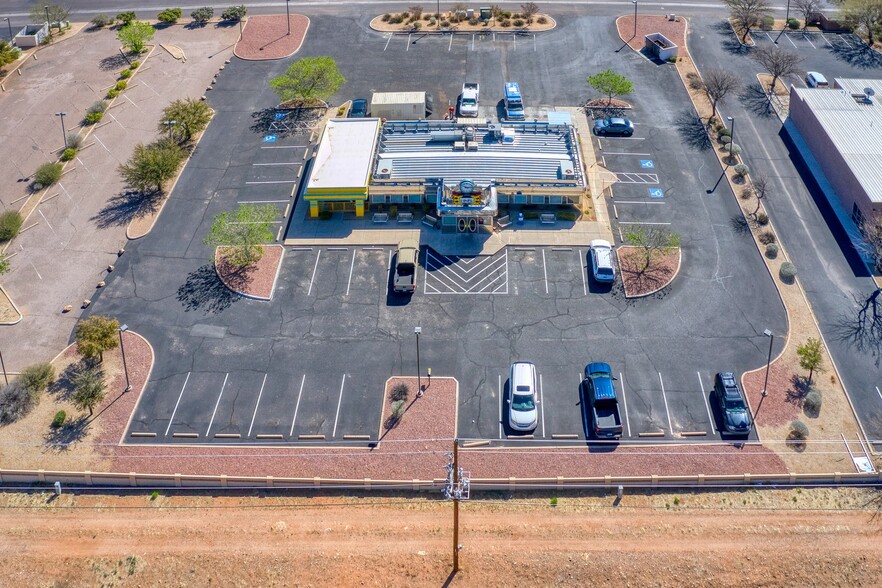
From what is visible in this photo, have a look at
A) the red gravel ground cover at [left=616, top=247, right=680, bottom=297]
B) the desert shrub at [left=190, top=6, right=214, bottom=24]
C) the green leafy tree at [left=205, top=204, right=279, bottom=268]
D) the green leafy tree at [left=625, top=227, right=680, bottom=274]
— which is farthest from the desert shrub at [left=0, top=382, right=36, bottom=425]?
the desert shrub at [left=190, top=6, right=214, bottom=24]

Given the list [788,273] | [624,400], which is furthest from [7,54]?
[788,273]

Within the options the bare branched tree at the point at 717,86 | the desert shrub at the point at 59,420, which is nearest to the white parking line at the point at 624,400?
the desert shrub at the point at 59,420

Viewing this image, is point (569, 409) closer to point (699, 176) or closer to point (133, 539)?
point (133, 539)

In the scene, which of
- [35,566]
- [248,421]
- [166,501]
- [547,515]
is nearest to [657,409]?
[547,515]

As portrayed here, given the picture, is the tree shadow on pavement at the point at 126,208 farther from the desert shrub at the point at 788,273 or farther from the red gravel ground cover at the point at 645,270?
the desert shrub at the point at 788,273

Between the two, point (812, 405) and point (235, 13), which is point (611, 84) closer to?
point (812, 405)

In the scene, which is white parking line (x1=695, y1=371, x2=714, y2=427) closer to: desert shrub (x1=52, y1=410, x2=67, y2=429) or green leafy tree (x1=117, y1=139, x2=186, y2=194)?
desert shrub (x1=52, y1=410, x2=67, y2=429)
